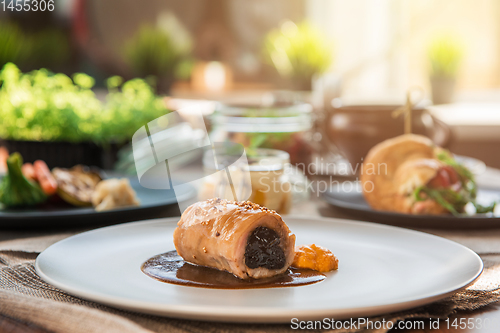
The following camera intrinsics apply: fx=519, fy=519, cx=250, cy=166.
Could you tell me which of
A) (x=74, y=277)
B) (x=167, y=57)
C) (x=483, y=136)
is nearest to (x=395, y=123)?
(x=74, y=277)

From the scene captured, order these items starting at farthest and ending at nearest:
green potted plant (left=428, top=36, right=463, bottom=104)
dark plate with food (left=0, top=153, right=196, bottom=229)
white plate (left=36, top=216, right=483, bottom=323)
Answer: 1. green potted plant (left=428, top=36, right=463, bottom=104)
2. dark plate with food (left=0, top=153, right=196, bottom=229)
3. white plate (left=36, top=216, right=483, bottom=323)

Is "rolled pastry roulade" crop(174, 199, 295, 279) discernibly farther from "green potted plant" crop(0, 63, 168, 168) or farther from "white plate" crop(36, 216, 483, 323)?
"green potted plant" crop(0, 63, 168, 168)

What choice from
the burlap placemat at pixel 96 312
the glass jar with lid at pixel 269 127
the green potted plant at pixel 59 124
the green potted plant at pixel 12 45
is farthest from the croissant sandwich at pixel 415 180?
the green potted plant at pixel 12 45

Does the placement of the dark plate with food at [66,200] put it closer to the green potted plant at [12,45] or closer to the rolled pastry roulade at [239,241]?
the rolled pastry roulade at [239,241]

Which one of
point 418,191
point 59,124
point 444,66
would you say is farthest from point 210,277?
point 444,66

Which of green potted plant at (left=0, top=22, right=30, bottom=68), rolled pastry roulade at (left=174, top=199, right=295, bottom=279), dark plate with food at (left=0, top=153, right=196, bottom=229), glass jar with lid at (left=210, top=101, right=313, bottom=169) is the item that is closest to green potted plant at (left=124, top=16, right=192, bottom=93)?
green potted plant at (left=0, top=22, right=30, bottom=68)

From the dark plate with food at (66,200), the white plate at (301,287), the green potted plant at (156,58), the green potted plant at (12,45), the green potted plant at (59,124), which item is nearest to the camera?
the white plate at (301,287)

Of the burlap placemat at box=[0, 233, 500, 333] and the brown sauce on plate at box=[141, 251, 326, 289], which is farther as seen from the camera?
the brown sauce on plate at box=[141, 251, 326, 289]
